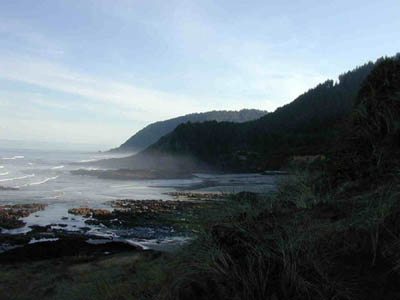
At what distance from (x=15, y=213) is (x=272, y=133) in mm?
94863

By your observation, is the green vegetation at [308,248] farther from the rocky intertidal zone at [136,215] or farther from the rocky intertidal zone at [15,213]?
the rocky intertidal zone at [15,213]

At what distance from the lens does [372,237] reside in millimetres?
3332

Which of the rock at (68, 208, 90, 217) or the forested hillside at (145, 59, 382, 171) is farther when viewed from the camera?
the forested hillside at (145, 59, 382, 171)

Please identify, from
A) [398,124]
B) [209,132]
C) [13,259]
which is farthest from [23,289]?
[209,132]

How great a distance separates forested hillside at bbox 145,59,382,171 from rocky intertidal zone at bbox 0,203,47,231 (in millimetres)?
63402

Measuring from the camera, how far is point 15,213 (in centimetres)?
2720

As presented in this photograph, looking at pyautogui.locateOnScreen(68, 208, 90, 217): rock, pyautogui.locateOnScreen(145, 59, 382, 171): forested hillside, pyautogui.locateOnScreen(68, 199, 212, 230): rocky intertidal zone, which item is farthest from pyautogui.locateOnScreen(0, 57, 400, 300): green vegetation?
pyautogui.locateOnScreen(145, 59, 382, 171): forested hillside

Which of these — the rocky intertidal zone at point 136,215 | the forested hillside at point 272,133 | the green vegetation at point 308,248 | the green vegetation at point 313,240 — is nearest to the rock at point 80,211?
the rocky intertidal zone at point 136,215

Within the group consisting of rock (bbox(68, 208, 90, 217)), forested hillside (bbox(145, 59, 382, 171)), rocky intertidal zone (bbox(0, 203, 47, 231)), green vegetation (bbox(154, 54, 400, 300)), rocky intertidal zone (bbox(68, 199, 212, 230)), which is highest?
forested hillside (bbox(145, 59, 382, 171))

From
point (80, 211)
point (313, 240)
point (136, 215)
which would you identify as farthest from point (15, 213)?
point (313, 240)

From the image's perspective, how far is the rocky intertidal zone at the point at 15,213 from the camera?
77.0 feet

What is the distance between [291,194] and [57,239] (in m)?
17.4

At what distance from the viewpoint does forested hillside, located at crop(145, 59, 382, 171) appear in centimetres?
9606

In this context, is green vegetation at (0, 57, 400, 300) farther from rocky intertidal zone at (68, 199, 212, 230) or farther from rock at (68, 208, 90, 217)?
rock at (68, 208, 90, 217)
